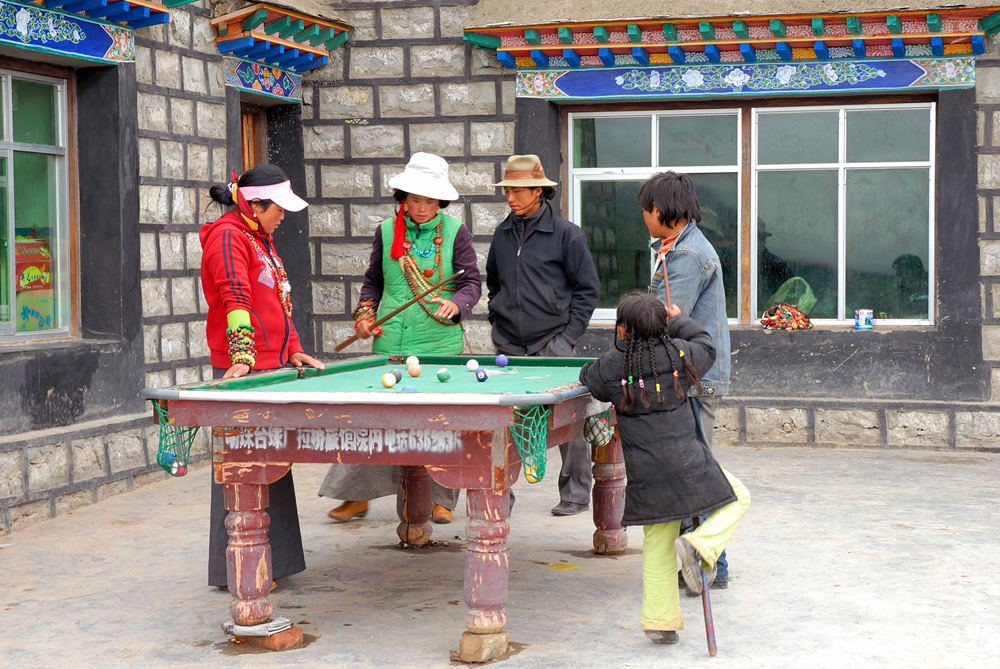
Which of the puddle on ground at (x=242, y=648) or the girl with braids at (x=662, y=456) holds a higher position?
the girl with braids at (x=662, y=456)

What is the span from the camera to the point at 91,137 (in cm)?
746

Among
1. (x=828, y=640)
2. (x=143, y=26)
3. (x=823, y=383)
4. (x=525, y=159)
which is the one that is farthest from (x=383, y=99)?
(x=828, y=640)

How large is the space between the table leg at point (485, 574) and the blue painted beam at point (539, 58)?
18.3 ft

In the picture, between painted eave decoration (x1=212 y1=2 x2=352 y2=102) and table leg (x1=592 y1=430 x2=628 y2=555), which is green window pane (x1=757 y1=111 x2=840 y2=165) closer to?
painted eave decoration (x1=212 y1=2 x2=352 y2=102)

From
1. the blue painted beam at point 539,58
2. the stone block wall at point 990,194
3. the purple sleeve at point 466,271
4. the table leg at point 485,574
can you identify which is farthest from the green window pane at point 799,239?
the table leg at point 485,574

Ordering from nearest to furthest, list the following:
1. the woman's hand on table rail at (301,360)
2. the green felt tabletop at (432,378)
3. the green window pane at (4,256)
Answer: the green felt tabletop at (432,378)
the woman's hand on table rail at (301,360)
the green window pane at (4,256)

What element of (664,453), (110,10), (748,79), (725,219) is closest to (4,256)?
(110,10)

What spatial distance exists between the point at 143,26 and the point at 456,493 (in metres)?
3.75

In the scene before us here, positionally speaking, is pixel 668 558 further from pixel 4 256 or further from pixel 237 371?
pixel 4 256

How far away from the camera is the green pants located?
4164 millimetres

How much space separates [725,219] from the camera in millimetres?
9195

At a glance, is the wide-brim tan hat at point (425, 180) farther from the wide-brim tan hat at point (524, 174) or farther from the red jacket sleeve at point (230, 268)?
the red jacket sleeve at point (230, 268)

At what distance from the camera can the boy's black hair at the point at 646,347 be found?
13.5 feet

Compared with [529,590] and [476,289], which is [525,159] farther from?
[529,590]
